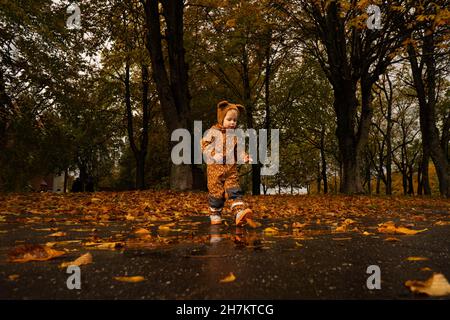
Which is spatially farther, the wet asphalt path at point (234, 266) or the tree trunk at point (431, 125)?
the tree trunk at point (431, 125)

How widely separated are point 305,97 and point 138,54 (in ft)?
43.1

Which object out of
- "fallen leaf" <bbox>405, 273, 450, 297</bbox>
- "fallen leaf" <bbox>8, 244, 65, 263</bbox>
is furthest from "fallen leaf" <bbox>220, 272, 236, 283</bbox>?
"fallen leaf" <bbox>8, 244, 65, 263</bbox>

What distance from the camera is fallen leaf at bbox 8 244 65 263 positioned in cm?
292

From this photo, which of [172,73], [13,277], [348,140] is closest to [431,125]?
[348,140]

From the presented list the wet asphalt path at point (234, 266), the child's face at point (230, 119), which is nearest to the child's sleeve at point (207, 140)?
the child's face at point (230, 119)

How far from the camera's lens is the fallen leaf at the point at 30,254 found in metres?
2.92

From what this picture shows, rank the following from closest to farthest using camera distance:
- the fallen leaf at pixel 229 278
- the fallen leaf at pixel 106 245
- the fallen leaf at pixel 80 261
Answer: the fallen leaf at pixel 229 278 → the fallen leaf at pixel 80 261 → the fallen leaf at pixel 106 245

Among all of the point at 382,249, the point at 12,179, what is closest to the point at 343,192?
the point at 382,249

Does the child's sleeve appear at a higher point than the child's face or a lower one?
lower

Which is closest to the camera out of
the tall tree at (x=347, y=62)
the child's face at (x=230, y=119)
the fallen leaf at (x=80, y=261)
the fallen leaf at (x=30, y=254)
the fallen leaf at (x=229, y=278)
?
the fallen leaf at (x=229, y=278)

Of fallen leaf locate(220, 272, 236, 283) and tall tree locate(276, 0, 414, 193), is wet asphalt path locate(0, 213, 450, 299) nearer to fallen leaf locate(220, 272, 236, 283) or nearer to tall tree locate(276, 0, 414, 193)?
fallen leaf locate(220, 272, 236, 283)

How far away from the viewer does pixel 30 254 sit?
2971 mm

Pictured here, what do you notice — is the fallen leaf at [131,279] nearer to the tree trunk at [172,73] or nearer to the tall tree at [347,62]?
the tree trunk at [172,73]

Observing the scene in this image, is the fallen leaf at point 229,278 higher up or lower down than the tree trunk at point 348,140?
lower down
